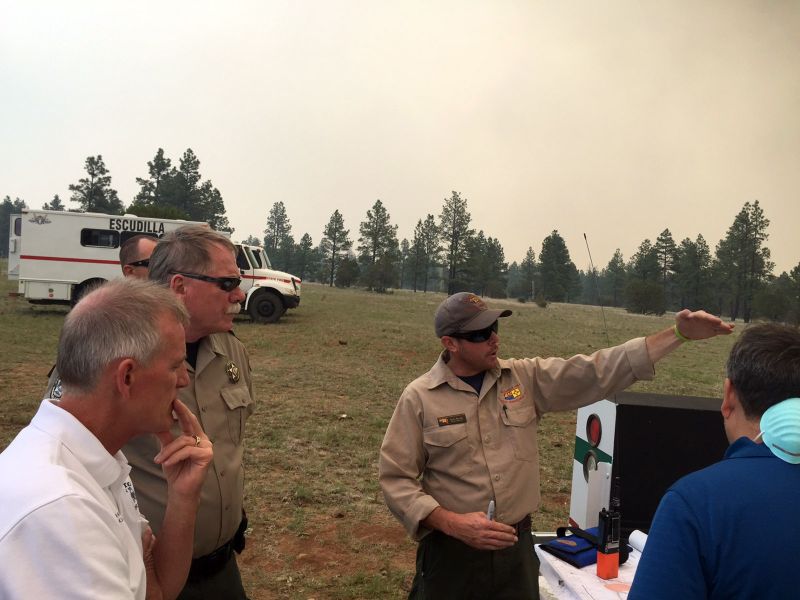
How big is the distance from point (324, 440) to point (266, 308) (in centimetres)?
1151

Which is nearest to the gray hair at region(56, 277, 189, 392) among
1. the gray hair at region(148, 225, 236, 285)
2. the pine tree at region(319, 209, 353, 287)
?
the gray hair at region(148, 225, 236, 285)

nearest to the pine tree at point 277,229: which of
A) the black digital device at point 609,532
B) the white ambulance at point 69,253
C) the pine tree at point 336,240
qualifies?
the pine tree at point 336,240

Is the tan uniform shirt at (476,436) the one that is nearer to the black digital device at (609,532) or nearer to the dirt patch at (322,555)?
the black digital device at (609,532)

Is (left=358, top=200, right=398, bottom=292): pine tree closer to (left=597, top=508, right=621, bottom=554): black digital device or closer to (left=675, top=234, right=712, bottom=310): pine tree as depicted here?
(left=675, top=234, right=712, bottom=310): pine tree

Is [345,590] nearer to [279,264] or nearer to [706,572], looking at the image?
[706,572]

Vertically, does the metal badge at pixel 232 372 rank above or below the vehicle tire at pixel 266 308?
above

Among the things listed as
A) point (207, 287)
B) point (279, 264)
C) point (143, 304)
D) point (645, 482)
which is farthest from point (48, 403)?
point (279, 264)

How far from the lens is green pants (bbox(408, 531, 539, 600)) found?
2.44m

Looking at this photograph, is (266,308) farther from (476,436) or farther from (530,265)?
(530,265)

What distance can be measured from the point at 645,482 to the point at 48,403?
2.52m

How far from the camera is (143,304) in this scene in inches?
52.1

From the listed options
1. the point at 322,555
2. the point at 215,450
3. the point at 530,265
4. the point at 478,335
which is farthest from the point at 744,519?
the point at 530,265

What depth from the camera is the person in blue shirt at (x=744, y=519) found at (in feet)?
3.91

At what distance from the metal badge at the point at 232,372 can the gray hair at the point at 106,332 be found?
1.10m
